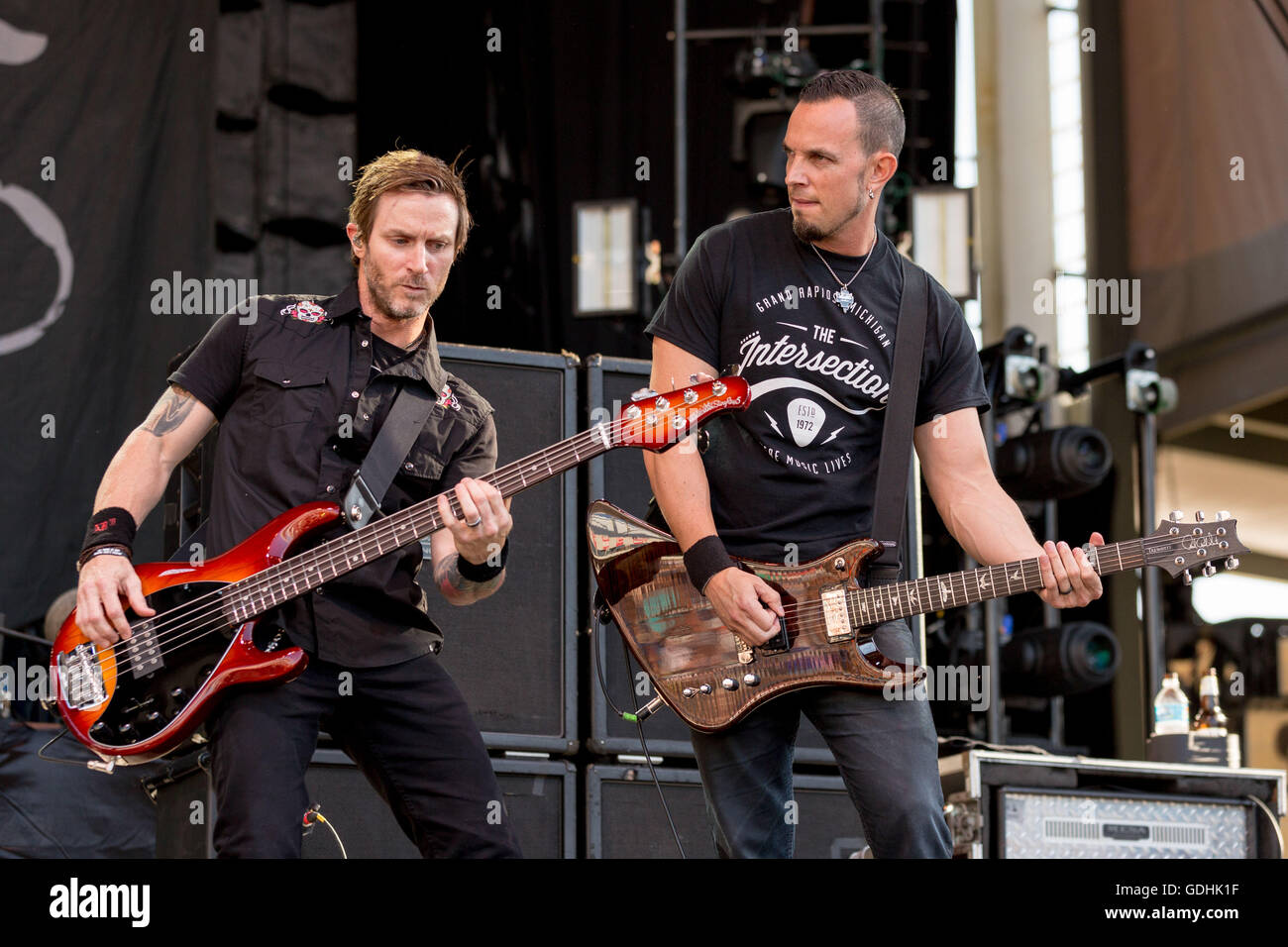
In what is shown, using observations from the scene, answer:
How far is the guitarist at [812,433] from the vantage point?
11.5ft

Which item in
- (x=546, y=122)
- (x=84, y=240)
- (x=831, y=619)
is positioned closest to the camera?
(x=831, y=619)

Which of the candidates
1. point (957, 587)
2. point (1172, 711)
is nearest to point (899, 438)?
point (957, 587)

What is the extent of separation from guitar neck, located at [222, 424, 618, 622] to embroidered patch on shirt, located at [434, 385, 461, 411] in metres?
0.32

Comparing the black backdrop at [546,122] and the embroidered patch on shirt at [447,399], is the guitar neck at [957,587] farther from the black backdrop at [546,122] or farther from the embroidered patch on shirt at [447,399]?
the black backdrop at [546,122]

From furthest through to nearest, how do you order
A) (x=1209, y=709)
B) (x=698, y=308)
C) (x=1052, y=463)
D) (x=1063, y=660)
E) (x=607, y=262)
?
(x=607, y=262), (x=1063, y=660), (x=1052, y=463), (x=1209, y=709), (x=698, y=308)

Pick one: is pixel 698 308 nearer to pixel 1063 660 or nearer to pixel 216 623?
pixel 216 623

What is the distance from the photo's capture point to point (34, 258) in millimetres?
6090

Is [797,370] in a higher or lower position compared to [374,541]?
higher

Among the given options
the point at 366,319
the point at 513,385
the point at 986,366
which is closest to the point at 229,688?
the point at 366,319

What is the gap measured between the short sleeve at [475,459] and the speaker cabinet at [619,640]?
869 mm

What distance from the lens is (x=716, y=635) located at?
369cm

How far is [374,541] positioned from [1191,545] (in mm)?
1809

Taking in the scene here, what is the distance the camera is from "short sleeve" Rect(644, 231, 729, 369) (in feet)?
12.3

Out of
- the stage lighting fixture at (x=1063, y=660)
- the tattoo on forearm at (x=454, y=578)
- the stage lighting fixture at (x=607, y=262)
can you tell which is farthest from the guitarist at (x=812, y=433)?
the stage lighting fixture at (x=607, y=262)
